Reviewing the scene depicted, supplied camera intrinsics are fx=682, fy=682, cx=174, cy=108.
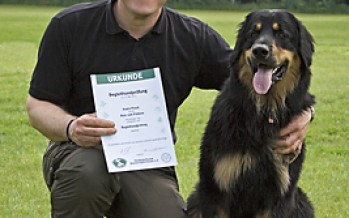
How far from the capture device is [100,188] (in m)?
3.93

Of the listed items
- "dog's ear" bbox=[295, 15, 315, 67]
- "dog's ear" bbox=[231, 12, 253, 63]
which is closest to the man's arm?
"dog's ear" bbox=[231, 12, 253, 63]

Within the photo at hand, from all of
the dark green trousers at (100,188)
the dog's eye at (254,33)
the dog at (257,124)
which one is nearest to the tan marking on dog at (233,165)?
the dog at (257,124)

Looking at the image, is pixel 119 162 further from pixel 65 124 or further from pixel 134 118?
pixel 65 124

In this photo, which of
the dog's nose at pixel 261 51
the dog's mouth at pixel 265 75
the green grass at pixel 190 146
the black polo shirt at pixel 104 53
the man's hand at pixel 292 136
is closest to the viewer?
the dog's nose at pixel 261 51

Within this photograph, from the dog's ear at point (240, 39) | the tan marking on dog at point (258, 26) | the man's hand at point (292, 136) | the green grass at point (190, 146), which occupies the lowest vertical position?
the green grass at point (190, 146)

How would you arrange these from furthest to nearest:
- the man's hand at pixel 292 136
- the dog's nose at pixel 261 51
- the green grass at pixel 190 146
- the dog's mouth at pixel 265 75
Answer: the green grass at pixel 190 146 < the man's hand at pixel 292 136 < the dog's mouth at pixel 265 75 < the dog's nose at pixel 261 51

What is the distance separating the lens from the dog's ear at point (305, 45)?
3959mm

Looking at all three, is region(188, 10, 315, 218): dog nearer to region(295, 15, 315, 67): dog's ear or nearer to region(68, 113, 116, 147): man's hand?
region(295, 15, 315, 67): dog's ear

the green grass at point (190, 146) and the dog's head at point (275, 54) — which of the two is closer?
the dog's head at point (275, 54)

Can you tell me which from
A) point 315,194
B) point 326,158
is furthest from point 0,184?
point 326,158

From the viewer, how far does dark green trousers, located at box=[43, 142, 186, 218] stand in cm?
392

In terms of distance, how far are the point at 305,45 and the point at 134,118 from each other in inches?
42.9

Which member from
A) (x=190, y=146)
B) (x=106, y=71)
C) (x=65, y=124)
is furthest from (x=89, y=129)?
(x=190, y=146)

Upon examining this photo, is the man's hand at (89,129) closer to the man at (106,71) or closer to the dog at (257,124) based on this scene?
the man at (106,71)
